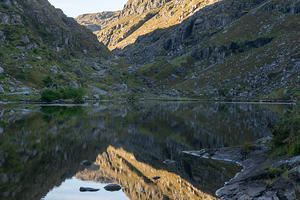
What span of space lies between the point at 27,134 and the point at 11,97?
11973 centimetres

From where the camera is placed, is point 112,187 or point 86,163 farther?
point 86,163

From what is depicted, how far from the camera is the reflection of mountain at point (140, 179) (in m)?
25.7

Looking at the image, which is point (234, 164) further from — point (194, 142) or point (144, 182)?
point (194, 142)

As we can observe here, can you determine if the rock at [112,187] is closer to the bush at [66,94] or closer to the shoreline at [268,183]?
the shoreline at [268,183]

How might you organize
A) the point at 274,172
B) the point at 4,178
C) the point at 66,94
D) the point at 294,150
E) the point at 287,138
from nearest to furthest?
the point at 274,172, the point at 294,150, the point at 4,178, the point at 287,138, the point at 66,94

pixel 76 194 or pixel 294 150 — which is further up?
pixel 294 150

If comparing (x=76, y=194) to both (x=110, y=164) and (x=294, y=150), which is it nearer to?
(x=110, y=164)

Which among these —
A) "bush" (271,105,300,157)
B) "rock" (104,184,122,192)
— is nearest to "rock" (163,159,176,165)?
"rock" (104,184,122,192)

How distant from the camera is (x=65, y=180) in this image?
30031 millimetres

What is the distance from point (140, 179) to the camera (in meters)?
30.7

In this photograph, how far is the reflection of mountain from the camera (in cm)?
2573

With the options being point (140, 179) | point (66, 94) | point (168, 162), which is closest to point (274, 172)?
point (140, 179)

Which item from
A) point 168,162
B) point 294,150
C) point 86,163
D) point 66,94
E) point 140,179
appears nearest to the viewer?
point 294,150

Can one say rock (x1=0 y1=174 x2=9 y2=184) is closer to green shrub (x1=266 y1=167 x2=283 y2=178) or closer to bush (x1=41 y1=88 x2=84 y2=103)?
green shrub (x1=266 y1=167 x2=283 y2=178)
